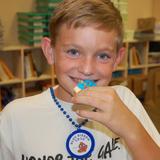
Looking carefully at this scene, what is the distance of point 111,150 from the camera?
103 cm

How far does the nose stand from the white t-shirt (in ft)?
0.57

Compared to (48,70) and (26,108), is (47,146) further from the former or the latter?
(48,70)

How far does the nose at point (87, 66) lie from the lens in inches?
34.9

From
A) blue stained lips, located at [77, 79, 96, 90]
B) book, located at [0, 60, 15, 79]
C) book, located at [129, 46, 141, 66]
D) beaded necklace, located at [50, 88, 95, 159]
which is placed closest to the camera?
blue stained lips, located at [77, 79, 96, 90]

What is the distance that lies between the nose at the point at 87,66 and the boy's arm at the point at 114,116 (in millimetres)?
125

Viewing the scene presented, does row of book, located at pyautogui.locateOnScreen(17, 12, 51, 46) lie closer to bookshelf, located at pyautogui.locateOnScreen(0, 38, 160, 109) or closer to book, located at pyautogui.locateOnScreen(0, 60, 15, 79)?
bookshelf, located at pyautogui.locateOnScreen(0, 38, 160, 109)

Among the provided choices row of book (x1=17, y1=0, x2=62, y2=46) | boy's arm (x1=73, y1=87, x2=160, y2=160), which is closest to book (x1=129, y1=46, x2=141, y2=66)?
row of book (x1=17, y1=0, x2=62, y2=46)

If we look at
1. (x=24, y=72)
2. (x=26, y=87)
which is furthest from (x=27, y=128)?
(x=26, y=87)

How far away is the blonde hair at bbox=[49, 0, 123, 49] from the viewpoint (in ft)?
2.98

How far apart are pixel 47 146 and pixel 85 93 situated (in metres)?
0.32

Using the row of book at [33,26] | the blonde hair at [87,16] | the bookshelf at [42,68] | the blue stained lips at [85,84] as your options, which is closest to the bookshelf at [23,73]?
the bookshelf at [42,68]

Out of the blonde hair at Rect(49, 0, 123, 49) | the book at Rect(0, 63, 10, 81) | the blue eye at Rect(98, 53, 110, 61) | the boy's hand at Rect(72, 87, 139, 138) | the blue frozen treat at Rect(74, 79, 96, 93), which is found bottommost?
the book at Rect(0, 63, 10, 81)

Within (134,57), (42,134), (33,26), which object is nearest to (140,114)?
(42,134)

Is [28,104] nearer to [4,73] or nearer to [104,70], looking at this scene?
[104,70]
